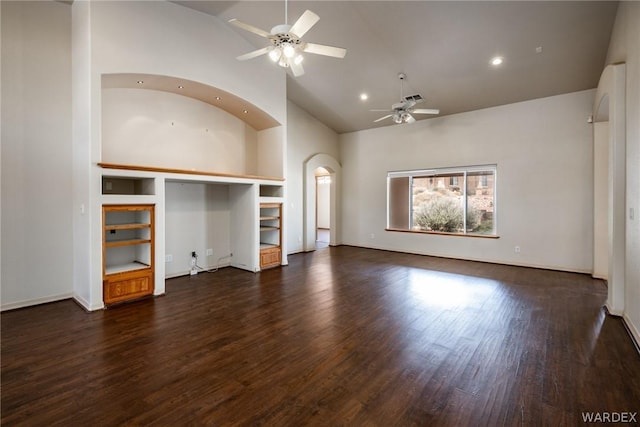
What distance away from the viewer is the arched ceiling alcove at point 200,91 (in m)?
4.35

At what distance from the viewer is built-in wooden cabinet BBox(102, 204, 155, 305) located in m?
3.92

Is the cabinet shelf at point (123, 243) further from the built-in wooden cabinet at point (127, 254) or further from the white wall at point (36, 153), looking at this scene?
the white wall at point (36, 153)

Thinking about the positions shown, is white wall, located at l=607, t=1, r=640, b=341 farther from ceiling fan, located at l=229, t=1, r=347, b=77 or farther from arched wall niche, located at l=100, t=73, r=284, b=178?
arched wall niche, located at l=100, t=73, r=284, b=178

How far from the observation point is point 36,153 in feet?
12.9

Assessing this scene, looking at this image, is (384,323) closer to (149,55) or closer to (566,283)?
(566,283)

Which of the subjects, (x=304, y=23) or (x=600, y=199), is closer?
(x=304, y=23)

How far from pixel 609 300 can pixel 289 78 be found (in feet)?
22.0

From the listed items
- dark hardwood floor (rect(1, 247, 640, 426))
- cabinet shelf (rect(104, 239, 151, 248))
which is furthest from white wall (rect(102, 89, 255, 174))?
dark hardwood floor (rect(1, 247, 640, 426))

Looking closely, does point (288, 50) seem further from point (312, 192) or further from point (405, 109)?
point (312, 192)

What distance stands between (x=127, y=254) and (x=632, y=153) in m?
6.77

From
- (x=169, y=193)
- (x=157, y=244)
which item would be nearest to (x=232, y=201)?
(x=169, y=193)

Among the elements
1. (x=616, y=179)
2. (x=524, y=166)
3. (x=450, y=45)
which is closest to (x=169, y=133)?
(x=450, y=45)

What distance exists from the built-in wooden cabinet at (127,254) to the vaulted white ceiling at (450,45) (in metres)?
3.64

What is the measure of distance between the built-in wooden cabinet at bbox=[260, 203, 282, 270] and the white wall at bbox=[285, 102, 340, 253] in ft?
2.96
